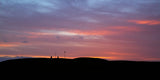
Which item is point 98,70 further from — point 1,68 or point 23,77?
point 1,68

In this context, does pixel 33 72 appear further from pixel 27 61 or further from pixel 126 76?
pixel 126 76

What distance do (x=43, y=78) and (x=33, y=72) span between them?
1047 centimetres

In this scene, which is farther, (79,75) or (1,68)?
(1,68)

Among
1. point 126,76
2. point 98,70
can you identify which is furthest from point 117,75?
point 98,70

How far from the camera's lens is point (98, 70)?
83.4 meters

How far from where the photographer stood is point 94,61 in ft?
358

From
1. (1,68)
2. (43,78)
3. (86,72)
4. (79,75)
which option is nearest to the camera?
(43,78)

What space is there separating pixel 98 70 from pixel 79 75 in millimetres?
13081

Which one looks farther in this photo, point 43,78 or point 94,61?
point 94,61

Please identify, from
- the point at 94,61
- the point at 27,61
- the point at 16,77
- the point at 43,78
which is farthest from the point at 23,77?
the point at 94,61

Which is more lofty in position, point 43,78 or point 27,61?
point 27,61

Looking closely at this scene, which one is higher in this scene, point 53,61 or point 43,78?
point 53,61

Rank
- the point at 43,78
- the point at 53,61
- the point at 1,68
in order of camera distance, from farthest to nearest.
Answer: the point at 53,61, the point at 1,68, the point at 43,78

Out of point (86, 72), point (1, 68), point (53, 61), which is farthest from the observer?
point (53, 61)
